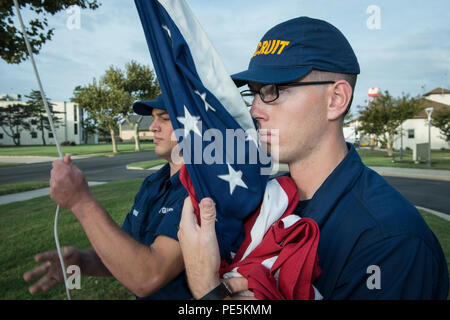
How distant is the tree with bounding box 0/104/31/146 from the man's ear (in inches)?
2907

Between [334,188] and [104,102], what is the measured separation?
123 ft

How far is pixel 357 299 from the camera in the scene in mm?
1214

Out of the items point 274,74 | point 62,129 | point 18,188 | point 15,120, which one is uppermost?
point 15,120

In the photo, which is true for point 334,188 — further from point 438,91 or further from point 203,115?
point 438,91

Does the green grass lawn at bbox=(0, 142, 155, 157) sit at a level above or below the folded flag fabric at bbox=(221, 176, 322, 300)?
below

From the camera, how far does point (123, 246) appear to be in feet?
4.61

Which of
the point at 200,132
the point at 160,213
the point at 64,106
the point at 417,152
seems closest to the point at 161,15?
the point at 200,132

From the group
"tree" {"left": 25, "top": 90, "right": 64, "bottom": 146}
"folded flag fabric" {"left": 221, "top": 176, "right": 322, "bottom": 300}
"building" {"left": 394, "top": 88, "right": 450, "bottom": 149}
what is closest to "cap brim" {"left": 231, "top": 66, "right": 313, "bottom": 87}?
"folded flag fabric" {"left": 221, "top": 176, "right": 322, "bottom": 300}

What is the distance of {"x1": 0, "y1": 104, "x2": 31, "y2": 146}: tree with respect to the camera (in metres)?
61.3

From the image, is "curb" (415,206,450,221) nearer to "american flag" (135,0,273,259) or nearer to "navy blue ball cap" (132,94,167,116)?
"navy blue ball cap" (132,94,167,116)

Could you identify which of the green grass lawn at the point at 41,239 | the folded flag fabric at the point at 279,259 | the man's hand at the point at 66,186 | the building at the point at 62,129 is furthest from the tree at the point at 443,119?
the building at the point at 62,129

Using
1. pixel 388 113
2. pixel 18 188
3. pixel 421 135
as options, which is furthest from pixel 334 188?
pixel 421 135

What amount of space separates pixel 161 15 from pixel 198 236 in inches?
44.2

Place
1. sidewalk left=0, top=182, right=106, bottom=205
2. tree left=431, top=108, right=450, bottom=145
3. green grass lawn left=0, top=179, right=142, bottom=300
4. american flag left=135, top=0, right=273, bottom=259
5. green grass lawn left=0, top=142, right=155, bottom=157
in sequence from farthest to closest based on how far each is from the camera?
green grass lawn left=0, top=142, right=155, bottom=157
tree left=431, top=108, right=450, bottom=145
sidewalk left=0, top=182, right=106, bottom=205
green grass lawn left=0, top=179, right=142, bottom=300
american flag left=135, top=0, right=273, bottom=259
